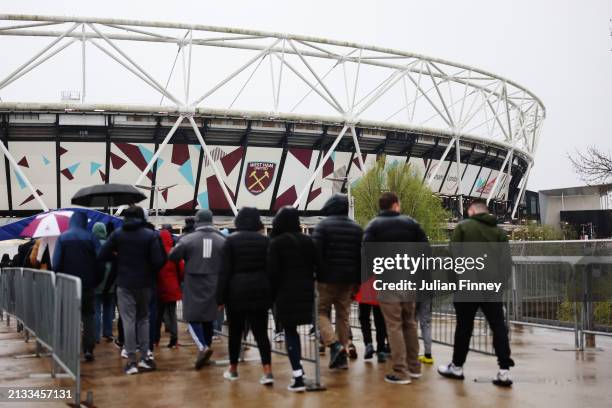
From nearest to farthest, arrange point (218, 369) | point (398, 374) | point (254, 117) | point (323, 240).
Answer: point (398, 374), point (323, 240), point (218, 369), point (254, 117)

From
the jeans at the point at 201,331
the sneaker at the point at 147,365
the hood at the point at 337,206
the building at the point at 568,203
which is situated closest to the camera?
the hood at the point at 337,206

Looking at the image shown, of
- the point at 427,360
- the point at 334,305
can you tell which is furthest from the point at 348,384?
the point at 427,360

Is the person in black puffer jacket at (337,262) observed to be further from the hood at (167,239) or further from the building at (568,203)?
the building at (568,203)

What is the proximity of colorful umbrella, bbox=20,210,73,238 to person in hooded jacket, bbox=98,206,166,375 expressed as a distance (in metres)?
2.52

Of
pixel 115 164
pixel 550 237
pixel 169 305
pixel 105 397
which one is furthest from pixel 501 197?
pixel 105 397

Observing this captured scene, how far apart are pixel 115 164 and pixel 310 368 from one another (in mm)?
27253

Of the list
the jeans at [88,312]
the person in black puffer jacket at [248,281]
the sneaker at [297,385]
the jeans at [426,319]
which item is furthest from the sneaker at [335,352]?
the jeans at [88,312]

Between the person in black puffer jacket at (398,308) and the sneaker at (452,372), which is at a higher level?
the person in black puffer jacket at (398,308)

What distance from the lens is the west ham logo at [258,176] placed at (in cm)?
3594

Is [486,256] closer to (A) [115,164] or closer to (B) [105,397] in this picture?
(B) [105,397]

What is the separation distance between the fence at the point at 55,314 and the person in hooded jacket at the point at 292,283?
6.27ft

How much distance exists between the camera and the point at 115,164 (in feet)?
111

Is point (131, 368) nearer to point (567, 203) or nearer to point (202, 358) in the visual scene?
point (202, 358)

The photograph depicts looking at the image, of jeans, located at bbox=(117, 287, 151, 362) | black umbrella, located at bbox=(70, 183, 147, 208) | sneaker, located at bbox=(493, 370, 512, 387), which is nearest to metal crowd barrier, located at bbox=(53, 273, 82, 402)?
jeans, located at bbox=(117, 287, 151, 362)
